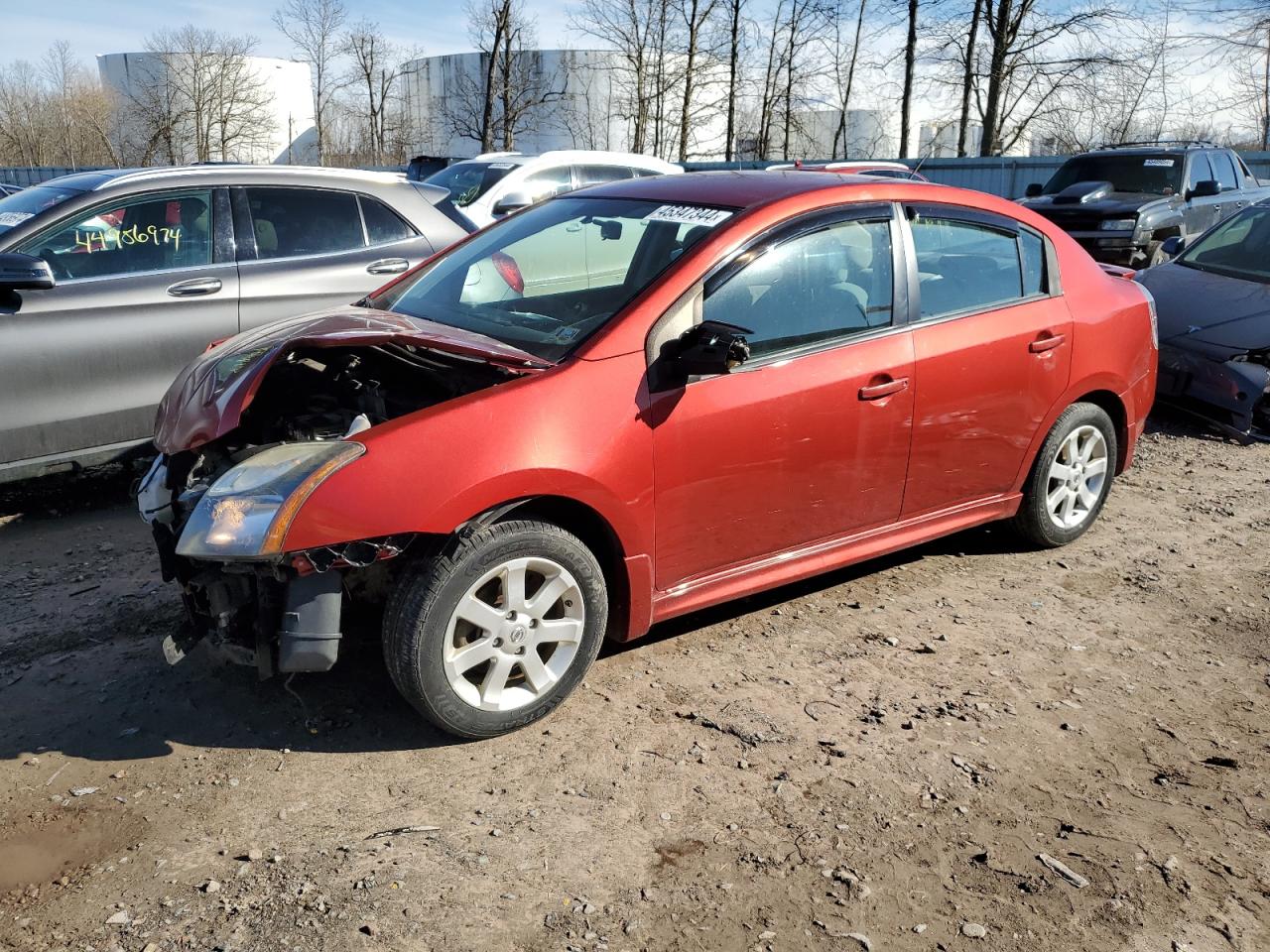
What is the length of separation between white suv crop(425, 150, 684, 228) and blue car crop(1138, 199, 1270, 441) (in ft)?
18.2

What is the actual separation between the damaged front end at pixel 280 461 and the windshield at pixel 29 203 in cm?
213

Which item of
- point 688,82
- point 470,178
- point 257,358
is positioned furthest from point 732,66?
point 257,358

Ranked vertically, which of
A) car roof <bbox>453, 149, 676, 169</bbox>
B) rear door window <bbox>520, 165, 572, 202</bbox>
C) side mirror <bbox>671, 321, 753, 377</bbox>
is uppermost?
car roof <bbox>453, 149, 676, 169</bbox>

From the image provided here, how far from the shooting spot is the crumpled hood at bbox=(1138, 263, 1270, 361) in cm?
737

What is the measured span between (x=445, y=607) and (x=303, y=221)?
151 inches

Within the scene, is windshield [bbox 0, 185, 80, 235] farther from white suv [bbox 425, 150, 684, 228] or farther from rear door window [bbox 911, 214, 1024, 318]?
white suv [bbox 425, 150, 684, 228]

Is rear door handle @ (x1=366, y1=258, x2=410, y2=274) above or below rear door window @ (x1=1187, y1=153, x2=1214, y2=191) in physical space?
below

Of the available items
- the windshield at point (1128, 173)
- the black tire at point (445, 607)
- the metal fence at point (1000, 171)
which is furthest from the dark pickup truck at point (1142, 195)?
the black tire at point (445, 607)

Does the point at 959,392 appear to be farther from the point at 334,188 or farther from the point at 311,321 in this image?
the point at 334,188

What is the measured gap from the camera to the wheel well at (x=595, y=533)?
3.42 m

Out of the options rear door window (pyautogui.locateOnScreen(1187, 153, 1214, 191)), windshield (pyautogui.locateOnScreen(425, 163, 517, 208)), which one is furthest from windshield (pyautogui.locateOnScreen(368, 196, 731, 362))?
rear door window (pyautogui.locateOnScreen(1187, 153, 1214, 191))

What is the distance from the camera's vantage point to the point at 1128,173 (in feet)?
45.6

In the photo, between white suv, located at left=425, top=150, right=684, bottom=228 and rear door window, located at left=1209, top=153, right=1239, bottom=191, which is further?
rear door window, located at left=1209, top=153, right=1239, bottom=191

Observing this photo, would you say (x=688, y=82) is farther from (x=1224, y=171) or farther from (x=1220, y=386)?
(x=1220, y=386)
